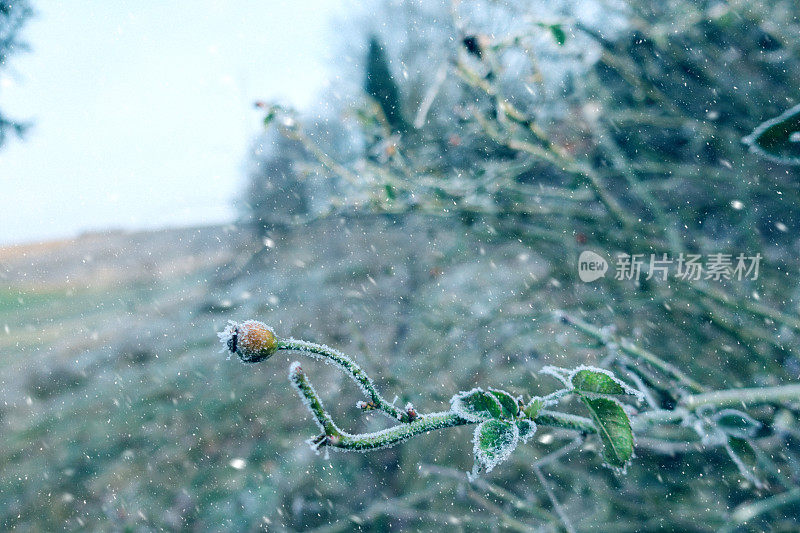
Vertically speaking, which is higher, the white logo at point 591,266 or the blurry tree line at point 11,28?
the blurry tree line at point 11,28

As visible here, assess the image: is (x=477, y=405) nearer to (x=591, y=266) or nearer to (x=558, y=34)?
(x=558, y=34)

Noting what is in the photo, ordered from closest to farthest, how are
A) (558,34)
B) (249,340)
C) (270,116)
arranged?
(249,340), (558,34), (270,116)

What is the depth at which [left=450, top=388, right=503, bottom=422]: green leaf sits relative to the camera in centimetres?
44

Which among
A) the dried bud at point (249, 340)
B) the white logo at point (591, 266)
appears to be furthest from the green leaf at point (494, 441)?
the white logo at point (591, 266)

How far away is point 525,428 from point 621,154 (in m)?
→ 2.20

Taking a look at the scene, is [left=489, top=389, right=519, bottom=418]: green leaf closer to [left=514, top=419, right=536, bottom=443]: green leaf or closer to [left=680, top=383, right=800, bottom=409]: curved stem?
[left=514, top=419, right=536, bottom=443]: green leaf

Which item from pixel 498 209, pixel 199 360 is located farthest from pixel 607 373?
pixel 199 360

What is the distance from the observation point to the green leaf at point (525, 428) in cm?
44

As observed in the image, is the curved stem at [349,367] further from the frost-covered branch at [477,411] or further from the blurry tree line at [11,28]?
the blurry tree line at [11,28]

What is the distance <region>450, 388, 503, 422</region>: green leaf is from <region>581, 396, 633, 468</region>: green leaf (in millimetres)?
83

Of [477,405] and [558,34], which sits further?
[558,34]

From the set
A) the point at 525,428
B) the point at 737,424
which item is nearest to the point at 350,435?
the point at 525,428

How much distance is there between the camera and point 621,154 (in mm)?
2285

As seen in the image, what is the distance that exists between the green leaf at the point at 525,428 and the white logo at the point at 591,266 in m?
1.98
